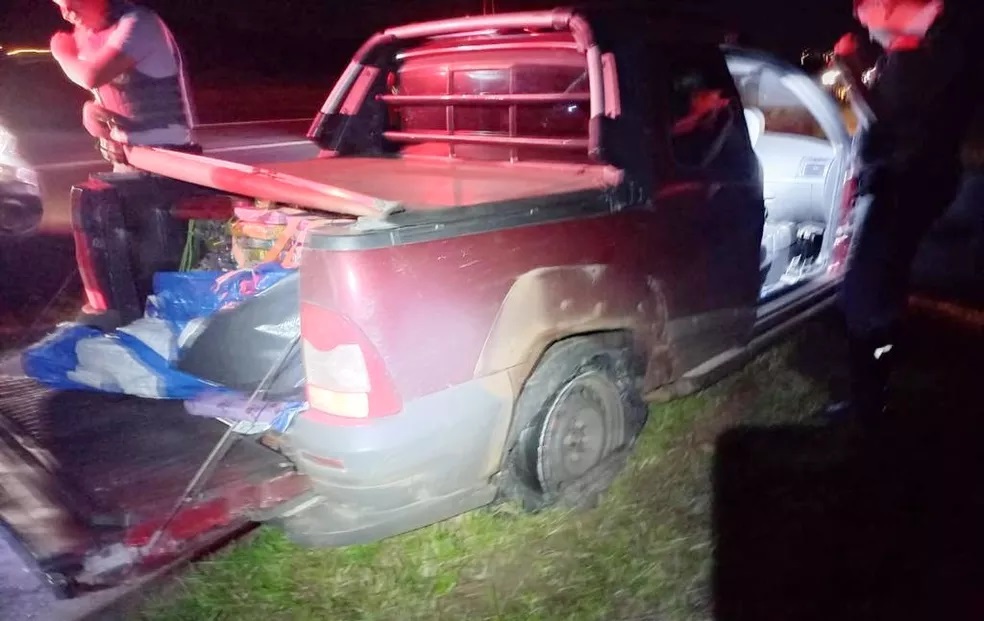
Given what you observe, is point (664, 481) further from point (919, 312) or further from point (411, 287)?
point (919, 312)

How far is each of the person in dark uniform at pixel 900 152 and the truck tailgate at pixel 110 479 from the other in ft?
10.0

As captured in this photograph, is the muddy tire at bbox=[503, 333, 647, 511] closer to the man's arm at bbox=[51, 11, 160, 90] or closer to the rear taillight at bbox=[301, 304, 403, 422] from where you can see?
the rear taillight at bbox=[301, 304, 403, 422]

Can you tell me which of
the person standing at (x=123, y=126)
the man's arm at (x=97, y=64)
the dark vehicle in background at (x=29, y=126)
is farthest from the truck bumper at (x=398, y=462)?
the dark vehicle in background at (x=29, y=126)

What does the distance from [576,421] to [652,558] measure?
63cm

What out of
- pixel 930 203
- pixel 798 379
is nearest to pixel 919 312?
pixel 798 379

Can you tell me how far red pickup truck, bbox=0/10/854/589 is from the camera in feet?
8.48

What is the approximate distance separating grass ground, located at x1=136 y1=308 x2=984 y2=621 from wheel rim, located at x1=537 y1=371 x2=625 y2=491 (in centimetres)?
24

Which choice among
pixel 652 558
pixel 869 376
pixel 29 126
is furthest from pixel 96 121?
pixel 869 376

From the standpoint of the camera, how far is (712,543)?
3391 mm

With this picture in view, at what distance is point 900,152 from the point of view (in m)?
3.97

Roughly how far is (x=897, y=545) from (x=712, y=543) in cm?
Answer: 77

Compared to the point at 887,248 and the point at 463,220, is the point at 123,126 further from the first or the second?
the point at 887,248

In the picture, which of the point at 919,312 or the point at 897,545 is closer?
the point at 897,545

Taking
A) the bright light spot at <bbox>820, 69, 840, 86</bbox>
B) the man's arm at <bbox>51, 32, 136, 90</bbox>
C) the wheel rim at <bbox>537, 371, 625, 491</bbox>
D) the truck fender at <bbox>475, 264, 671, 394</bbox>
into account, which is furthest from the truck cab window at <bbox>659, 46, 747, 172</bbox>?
the man's arm at <bbox>51, 32, 136, 90</bbox>
